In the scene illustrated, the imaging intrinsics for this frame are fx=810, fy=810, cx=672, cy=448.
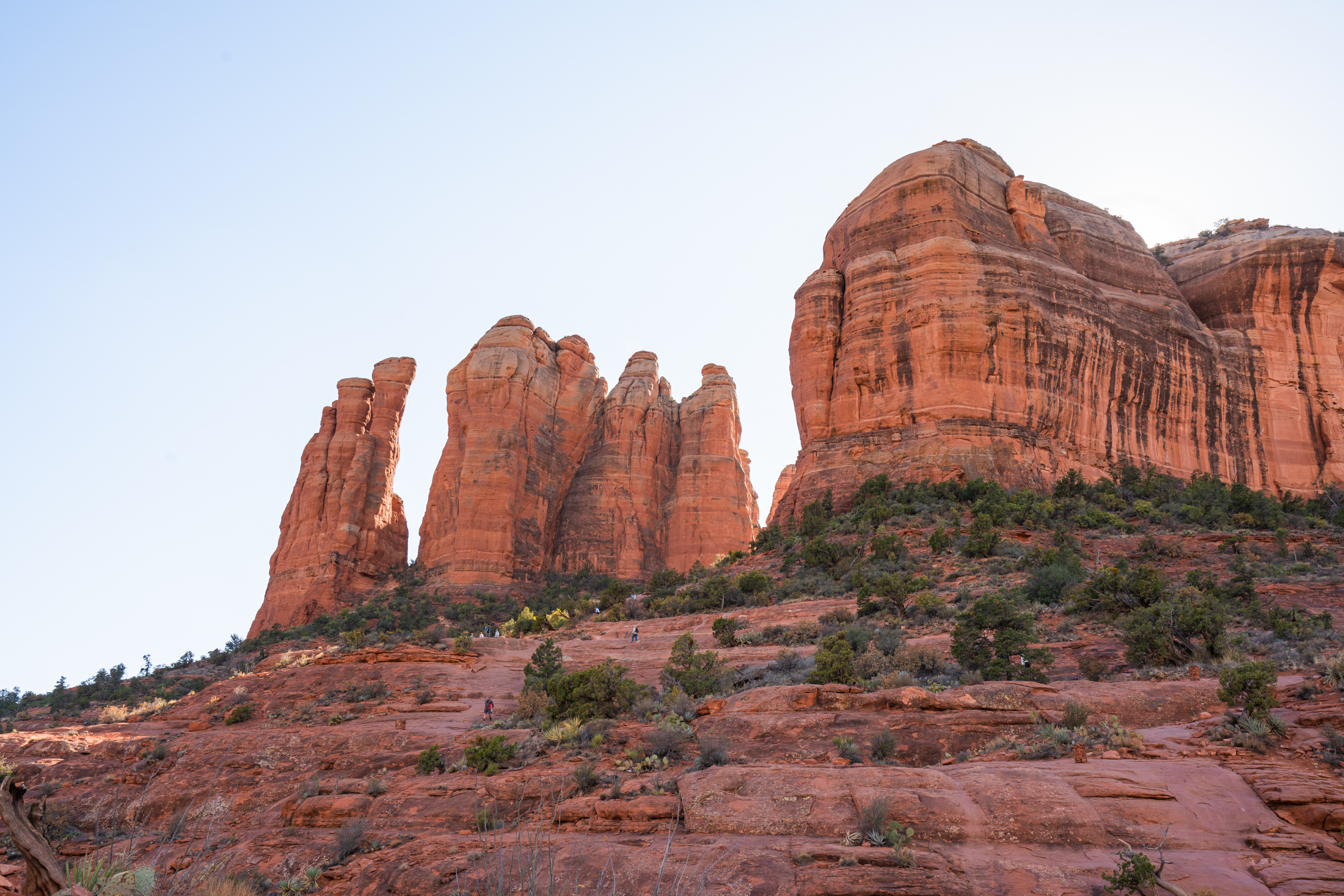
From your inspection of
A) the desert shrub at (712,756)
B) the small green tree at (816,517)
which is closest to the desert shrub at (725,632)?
the desert shrub at (712,756)

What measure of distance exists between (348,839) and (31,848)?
6789 mm

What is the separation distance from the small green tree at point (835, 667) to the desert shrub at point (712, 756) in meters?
3.68

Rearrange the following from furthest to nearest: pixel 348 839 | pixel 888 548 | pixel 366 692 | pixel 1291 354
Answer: pixel 1291 354
pixel 888 548
pixel 366 692
pixel 348 839

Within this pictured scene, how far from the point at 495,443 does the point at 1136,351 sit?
1607 inches

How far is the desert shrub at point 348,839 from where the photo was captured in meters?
10.7

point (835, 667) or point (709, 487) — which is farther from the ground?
point (709, 487)

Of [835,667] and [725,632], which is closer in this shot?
[835,667]

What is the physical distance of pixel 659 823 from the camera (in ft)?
33.4

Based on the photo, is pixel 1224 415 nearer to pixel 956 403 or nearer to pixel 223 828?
pixel 956 403

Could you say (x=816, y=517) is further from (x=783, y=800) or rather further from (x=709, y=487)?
(x=783, y=800)

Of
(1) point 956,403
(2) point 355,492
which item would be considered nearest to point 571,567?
(2) point 355,492

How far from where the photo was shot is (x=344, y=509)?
57062mm

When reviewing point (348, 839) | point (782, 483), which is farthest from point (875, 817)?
point (782, 483)

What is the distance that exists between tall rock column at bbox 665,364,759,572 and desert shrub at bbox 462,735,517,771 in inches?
1795
